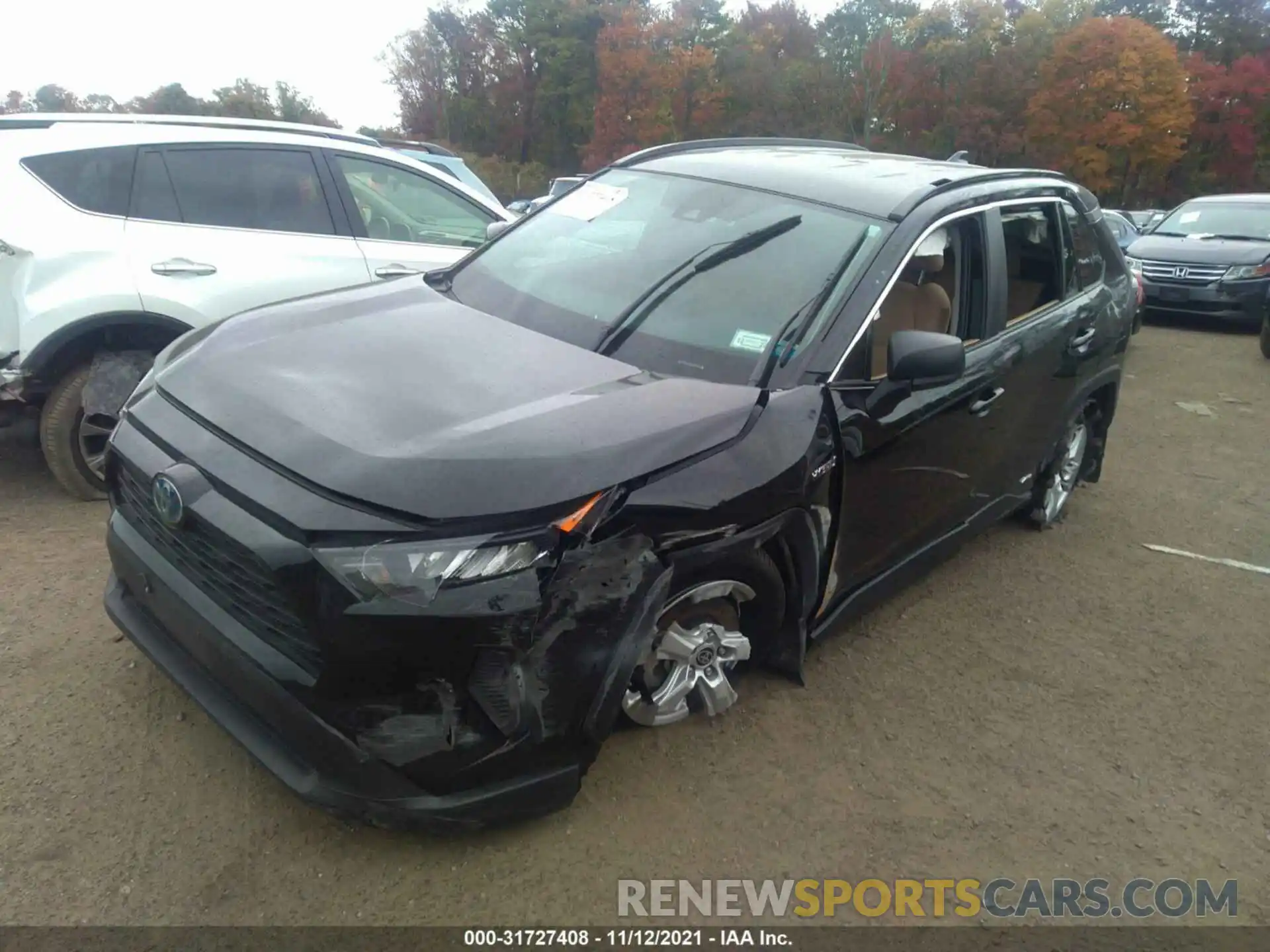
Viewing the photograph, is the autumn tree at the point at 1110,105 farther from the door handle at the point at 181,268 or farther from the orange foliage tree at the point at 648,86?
the door handle at the point at 181,268

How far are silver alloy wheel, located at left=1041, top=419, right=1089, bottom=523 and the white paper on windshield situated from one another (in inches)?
106

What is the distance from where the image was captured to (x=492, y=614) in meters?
2.10

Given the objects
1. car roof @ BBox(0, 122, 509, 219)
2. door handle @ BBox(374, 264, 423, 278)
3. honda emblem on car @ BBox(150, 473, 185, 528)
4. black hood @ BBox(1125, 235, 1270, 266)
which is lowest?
black hood @ BBox(1125, 235, 1270, 266)

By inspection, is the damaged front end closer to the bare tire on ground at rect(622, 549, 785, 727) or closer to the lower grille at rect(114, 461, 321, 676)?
the lower grille at rect(114, 461, 321, 676)

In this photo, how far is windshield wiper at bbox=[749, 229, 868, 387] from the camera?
2855 millimetres

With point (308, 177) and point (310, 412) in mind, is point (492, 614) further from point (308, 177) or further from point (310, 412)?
point (308, 177)

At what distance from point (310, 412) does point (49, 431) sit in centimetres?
257

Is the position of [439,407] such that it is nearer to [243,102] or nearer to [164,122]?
[164,122]

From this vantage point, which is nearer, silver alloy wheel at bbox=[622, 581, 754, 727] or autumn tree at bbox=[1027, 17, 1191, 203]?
silver alloy wheel at bbox=[622, 581, 754, 727]

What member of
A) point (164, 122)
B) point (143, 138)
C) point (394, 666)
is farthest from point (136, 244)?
point (394, 666)

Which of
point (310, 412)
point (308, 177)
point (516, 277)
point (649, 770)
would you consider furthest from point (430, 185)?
point (649, 770)

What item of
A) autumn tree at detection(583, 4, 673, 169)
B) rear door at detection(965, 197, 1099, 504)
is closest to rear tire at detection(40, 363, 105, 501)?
rear door at detection(965, 197, 1099, 504)

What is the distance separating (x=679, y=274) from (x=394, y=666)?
1778 millimetres

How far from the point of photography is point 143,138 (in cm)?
444
